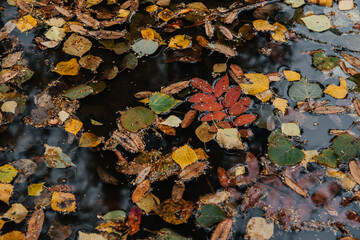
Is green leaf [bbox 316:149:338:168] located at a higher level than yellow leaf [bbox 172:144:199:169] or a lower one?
lower

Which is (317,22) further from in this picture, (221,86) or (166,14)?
(166,14)

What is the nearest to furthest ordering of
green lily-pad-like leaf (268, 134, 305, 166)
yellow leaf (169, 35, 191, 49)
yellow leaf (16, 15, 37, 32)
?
green lily-pad-like leaf (268, 134, 305, 166) → yellow leaf (169, 35, 191, 49) → yellow leaf (16, 15, 37, 32)

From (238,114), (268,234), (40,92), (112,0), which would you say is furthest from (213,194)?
(112,0)

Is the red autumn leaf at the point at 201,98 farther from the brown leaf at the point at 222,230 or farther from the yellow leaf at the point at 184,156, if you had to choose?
the brown leaf at the point at 222,230

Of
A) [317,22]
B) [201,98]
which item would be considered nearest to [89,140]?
[201,98]

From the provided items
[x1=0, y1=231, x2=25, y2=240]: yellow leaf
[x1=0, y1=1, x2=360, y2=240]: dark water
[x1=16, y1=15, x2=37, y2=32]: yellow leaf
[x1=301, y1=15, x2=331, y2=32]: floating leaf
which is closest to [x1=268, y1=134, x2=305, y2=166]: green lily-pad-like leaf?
[x1=0, y1=1, x2=360, y2=240]: dark water

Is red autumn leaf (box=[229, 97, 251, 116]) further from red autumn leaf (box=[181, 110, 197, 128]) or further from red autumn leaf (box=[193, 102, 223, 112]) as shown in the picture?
red autumn leaf (box=[181, 110, 197, 128])
